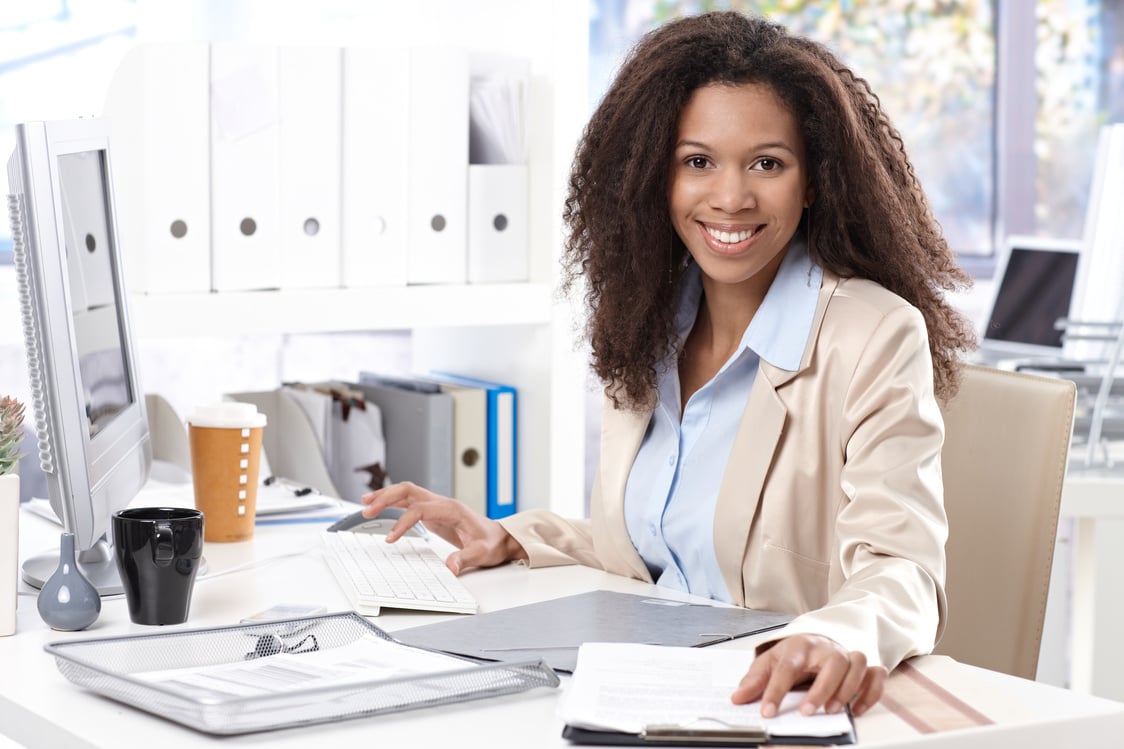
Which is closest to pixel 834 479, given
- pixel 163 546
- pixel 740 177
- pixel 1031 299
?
pixel 740 177

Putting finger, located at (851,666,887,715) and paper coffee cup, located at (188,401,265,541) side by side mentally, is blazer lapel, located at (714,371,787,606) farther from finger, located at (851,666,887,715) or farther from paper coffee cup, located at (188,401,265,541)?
paper coffee cup, located at (188,401,265,541)

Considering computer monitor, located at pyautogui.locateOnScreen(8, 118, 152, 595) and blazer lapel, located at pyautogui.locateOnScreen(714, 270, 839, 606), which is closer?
computer monitor, located at pyautogui.locateOnScreen(8, 118, 152, 595)

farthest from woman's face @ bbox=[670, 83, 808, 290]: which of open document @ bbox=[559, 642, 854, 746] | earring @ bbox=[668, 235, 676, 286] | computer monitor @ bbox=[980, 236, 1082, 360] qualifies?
computer monitor @ bbox=[980, 236, 1082, 360]


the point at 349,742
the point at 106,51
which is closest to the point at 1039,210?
the point at 106,51

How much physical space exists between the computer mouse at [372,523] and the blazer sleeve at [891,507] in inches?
21.5

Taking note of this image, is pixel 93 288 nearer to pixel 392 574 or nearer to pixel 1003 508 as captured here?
pixel 392 574

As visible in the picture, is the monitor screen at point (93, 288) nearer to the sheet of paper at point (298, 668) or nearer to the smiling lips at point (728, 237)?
the sheet of paper at point (298, 668)

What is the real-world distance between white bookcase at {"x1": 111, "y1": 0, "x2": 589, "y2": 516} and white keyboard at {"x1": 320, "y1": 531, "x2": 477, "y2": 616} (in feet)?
1.62

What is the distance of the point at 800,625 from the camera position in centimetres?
106

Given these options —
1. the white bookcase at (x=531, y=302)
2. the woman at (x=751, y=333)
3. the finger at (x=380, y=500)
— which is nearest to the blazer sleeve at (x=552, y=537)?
the woman at (x=751, y=333)

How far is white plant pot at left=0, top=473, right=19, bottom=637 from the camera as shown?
3.99 ft

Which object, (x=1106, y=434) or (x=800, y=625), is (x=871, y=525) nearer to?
(x=800, y=625)

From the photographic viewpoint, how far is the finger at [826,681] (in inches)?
38.5

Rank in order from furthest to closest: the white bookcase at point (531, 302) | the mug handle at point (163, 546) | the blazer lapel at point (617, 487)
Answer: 1. the white bookcase at point (531, 302)
2. the blazer lapel at point (617, 487)
3. the mug handle at point (163, 546)
